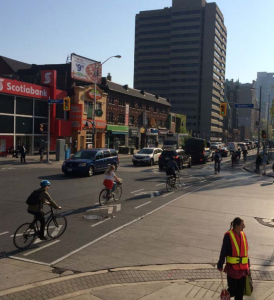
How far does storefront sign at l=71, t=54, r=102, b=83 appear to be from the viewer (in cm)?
4614

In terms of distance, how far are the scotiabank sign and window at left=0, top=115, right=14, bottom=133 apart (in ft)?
8.75

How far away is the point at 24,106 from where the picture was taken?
37.4 metres

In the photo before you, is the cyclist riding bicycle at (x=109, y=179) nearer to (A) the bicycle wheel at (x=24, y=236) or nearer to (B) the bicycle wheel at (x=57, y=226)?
(B) the bicycle wheel at (x=57, y=226)

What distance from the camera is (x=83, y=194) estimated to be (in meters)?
15.3

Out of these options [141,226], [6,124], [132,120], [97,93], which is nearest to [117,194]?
[141,226]

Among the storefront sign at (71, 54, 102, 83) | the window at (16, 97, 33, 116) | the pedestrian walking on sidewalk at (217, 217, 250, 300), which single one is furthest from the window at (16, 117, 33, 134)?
the pedestrian walking on sidewalk at (217, 217, 250, 300)

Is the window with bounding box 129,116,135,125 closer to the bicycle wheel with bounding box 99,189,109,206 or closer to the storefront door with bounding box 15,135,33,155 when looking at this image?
the storefront door with bounding box 15,135,33,155

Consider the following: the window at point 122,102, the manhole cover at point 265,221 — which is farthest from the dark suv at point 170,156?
the window at point 122,102

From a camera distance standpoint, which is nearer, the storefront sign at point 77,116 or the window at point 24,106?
the window at point 24,106

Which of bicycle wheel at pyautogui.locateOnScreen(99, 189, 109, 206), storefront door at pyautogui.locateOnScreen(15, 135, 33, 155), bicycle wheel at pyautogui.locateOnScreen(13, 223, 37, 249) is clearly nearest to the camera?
bicycle wheel at pyautogui.locateOnScreen(13, 223, 37, 249)

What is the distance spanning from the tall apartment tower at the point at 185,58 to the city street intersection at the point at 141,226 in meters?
118

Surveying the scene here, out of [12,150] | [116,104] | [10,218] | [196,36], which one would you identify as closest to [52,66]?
[116,104]

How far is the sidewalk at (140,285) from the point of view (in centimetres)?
551

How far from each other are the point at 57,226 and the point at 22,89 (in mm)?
30276
